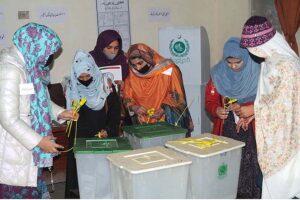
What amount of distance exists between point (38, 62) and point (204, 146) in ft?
3.22

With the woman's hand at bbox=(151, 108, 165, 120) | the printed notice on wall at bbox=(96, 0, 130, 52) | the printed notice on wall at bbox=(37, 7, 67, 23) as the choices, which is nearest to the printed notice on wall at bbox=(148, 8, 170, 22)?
the printed notice on wall at bbox=(96, 0, 130, 52)

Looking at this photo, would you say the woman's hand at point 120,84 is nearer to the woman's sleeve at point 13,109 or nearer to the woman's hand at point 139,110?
the woman's hand at point 139,110

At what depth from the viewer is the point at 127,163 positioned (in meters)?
1.87

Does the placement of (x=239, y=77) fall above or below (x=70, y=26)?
below

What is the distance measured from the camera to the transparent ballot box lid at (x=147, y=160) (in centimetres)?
181

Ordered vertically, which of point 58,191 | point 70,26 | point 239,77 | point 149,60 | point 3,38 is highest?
point 70,26

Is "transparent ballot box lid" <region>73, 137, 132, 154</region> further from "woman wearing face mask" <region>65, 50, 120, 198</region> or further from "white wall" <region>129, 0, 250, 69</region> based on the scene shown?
"white wall" <region>129, 0, 250, 69</region>

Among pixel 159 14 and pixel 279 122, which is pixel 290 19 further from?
pixel 279 122

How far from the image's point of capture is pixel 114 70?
3219 mm

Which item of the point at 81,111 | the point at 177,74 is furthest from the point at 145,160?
the point at 177,74

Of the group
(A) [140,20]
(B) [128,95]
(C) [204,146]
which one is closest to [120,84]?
(B) [128,95]

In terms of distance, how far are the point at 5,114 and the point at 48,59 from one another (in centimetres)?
40

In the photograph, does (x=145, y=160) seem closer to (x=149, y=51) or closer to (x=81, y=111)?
(x=81, y=111)

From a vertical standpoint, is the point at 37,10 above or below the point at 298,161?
above
